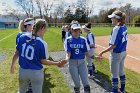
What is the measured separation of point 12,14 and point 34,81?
102 metres

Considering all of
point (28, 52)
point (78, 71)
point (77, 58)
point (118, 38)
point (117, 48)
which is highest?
point (118, 38)

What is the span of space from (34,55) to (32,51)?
0.08m

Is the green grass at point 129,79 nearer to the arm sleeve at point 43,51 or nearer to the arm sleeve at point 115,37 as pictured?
the arm sleeve at point 115,37

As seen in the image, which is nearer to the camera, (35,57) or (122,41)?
(35,57)

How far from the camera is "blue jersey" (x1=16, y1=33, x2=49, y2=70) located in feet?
16.4

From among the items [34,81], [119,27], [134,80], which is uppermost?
[119,27]

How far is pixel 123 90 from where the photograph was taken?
25.5 ft

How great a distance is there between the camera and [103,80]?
9.41m

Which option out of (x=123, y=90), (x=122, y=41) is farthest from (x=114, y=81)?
(x=122, y=41)

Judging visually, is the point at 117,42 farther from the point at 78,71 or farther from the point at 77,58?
the point at 78,71

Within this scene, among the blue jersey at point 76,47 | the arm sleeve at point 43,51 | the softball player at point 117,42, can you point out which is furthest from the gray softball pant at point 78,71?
the arm sleeve at point 43,51

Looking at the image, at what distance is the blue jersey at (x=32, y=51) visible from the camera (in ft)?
16.4

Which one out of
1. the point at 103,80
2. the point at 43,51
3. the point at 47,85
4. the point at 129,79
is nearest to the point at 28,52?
the point at 43,51

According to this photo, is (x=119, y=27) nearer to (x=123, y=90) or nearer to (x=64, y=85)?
(x=123, y=90)
